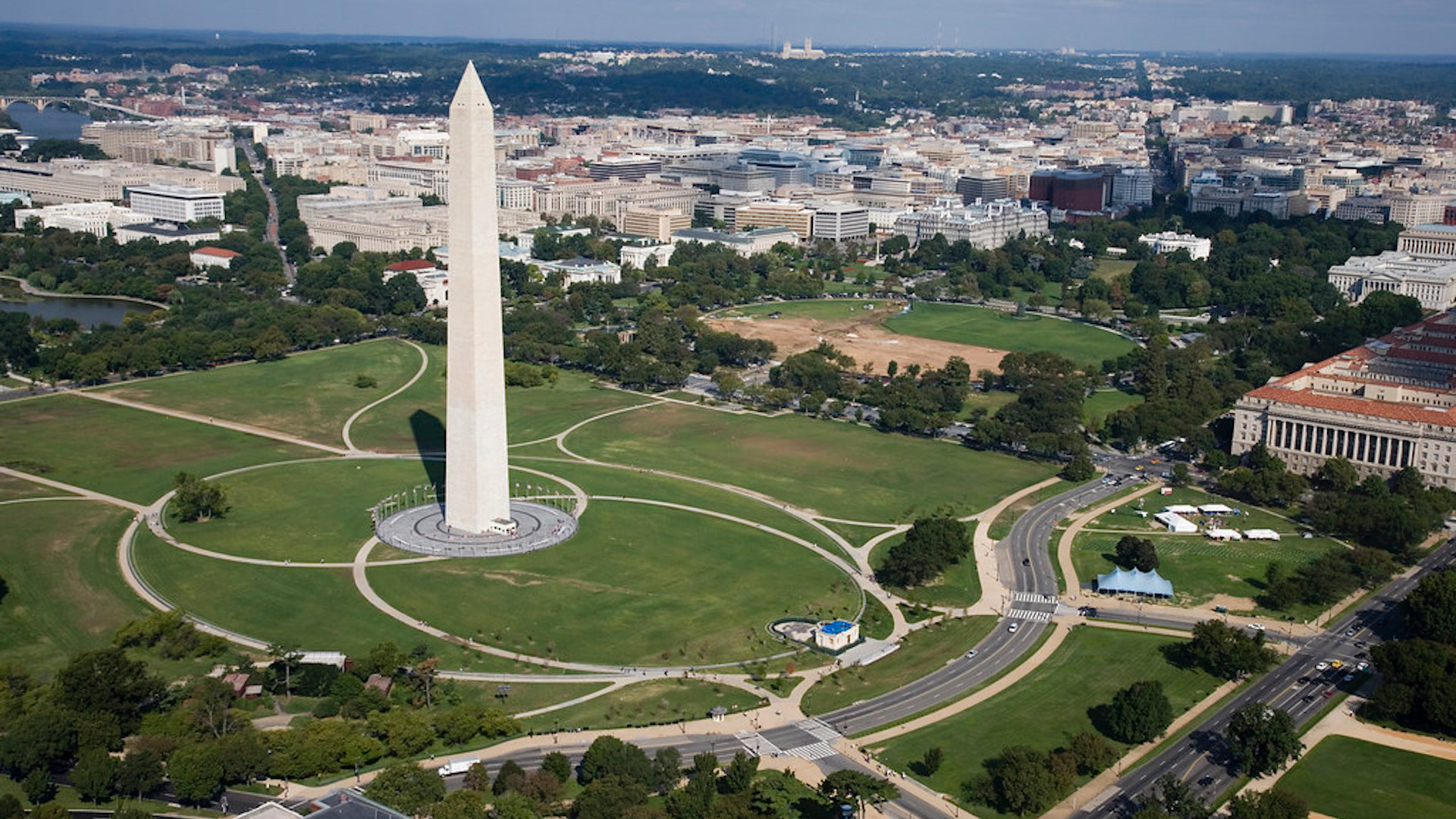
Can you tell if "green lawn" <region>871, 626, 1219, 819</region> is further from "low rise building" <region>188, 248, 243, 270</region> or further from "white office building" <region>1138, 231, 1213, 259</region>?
"white office building" <region>1138, 231, 1213, 259</region>

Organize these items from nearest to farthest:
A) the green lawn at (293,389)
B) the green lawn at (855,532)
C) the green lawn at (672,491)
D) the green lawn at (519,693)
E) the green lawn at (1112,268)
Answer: the green lawn at (519,693), the green lawn at (855,532), the green lawn at (672,491), the green lawn at (293,389), the green lawn at (1112,268)

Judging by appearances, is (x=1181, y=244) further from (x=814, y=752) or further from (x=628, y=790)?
(x=628, y=790)

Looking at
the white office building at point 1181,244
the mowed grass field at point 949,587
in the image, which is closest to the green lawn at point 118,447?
the mowed grass field at point 949,587

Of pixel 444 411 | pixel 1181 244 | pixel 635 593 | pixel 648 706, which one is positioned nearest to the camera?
pixel 648 706

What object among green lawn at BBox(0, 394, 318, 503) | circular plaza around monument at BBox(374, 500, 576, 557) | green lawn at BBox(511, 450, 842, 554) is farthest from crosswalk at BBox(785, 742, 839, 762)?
green lawn at BBox(0, 394, 318, 503)

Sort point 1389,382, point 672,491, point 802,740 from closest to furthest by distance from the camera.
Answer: point 802,740
point 672,491
point 1389,382

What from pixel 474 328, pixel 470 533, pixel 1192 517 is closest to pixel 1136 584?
pixel 1192 517

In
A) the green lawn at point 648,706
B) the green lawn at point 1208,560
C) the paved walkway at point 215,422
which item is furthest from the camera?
the paved walkway at point 215,422

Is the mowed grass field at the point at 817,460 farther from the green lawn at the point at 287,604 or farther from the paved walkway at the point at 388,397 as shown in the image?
the green lawn at the point at 287,604
